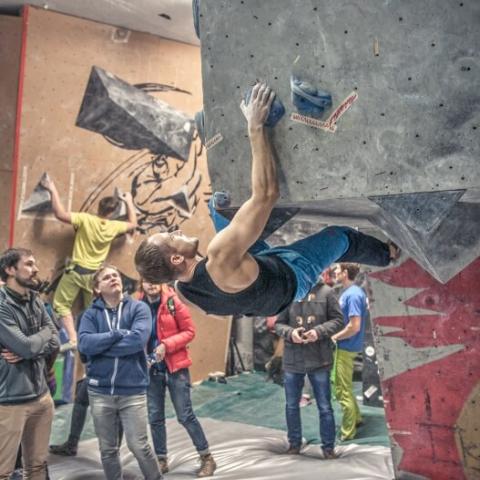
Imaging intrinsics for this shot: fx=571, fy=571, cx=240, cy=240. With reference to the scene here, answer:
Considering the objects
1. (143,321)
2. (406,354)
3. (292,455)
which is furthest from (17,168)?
(406,354)

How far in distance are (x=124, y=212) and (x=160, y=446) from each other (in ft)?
9.57

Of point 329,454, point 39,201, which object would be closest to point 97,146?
point 39,201

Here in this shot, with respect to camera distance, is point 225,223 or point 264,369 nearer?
point 225,223

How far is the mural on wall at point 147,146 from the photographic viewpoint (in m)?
6.17

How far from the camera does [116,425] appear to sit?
3557mm

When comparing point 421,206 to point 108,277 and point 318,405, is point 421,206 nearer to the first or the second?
point 108,277

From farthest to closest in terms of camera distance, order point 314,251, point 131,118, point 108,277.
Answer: point 131,118 < point 108,277 < point 314,251

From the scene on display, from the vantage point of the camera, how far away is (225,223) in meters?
2.55

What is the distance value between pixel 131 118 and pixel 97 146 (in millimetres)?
532

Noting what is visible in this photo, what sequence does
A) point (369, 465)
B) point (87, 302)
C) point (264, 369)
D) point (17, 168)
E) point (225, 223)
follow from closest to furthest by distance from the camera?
1. point (225, 223)
2. point (369, 465)
3. point (17, 168)
4. point (87, 302)
5. point (264, 369)

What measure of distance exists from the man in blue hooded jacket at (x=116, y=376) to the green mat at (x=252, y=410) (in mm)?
1549

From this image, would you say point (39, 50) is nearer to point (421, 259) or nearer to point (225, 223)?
point (225, 223)

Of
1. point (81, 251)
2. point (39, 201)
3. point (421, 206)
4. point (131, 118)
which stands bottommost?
point (421, 206)

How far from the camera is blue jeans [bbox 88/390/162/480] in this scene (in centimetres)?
348
